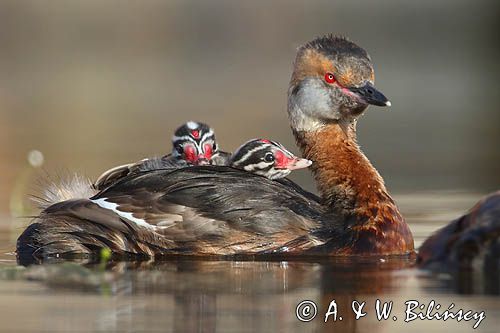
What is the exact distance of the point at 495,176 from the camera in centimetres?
1415

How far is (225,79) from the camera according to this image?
30.9 m

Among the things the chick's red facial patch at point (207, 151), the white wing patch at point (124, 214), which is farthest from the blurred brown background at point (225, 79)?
Result: the white wing patch at point (124, 214)

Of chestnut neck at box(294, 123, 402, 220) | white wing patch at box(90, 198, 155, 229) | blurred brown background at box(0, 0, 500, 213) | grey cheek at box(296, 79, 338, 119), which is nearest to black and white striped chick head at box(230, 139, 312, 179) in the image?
chestnut neck at box(294, 123, 402, 220)

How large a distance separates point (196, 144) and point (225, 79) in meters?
20.3

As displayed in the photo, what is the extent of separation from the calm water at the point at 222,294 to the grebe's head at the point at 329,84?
59.3 inches

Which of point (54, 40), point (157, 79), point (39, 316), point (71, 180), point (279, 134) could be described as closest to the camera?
point (39, 316)

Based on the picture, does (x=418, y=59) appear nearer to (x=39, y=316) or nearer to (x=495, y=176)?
(x=495, y=176)

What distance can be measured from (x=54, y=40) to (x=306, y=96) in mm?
28458

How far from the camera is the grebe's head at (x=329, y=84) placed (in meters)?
10.3

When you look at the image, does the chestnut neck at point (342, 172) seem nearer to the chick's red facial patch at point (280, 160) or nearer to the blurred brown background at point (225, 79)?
the chick's red facial patch at point (280, 160)

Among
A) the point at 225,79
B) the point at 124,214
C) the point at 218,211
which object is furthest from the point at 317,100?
the point at 225,79

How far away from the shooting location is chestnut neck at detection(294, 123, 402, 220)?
389 inches

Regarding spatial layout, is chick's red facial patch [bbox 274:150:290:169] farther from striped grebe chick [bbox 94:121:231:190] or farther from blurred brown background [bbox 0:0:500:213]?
blurred brown background [bbox 0:0:500:213]

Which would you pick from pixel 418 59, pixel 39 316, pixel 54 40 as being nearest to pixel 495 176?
pixel 39 316
